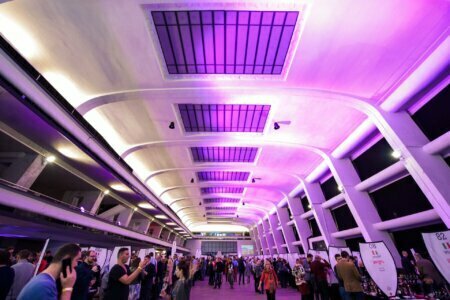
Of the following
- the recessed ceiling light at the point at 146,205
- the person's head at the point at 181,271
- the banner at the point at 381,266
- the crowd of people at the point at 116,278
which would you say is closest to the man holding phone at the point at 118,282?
the crowd of people at the point at 116,278

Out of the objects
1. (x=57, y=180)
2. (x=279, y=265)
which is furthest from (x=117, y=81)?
(x=279, y=265)

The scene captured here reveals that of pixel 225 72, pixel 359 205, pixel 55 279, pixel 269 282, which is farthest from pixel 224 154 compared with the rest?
pixel 55 279

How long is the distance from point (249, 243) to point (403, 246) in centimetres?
4262

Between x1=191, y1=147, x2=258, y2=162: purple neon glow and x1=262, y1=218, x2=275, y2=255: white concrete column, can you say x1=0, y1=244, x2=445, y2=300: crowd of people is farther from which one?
x1=262, y1=218, x2=275, y2=255: white concrete column

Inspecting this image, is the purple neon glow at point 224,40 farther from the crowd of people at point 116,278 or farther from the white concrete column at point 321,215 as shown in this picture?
the white concrete column at point 321,215

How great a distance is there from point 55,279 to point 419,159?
9707 millimetres

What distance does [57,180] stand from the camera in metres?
12.7

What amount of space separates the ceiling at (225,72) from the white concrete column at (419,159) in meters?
1.07

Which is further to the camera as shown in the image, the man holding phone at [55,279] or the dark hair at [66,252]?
the dark hair at [66,252]

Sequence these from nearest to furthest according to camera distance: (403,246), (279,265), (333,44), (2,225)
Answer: (333,44), (2,225), (403,246), (279,265)

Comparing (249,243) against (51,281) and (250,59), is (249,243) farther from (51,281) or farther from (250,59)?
(51,281)

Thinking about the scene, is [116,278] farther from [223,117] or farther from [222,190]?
[222,190]

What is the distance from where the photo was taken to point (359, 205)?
1098cm

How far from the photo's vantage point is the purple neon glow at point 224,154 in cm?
1482
